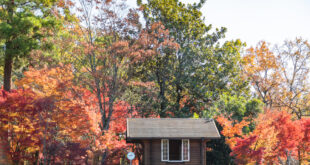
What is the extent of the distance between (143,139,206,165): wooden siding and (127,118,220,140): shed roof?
78 centimetres

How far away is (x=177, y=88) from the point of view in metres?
35.0

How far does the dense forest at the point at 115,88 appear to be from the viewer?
2411cm

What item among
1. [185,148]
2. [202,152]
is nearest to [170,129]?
[185,148]

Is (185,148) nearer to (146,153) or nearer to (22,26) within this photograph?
(146,153)

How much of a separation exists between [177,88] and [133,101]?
510 centimetres

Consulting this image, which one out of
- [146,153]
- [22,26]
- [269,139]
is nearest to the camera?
[146,153]

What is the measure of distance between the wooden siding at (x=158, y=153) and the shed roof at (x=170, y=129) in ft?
2.57

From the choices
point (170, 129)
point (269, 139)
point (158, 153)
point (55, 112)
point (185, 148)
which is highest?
point (55, 112)

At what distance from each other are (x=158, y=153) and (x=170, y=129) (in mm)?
1801

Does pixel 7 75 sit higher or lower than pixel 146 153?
higher

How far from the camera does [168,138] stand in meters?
21.2

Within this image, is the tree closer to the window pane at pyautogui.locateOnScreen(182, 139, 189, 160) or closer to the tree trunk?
the window pane at pyautogui.locateOnScreen(182, 139, 189, 160)

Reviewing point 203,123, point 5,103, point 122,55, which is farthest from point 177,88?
point 5,103

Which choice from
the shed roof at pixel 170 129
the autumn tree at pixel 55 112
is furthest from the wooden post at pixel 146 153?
the autumn tree at pixel 55 112
